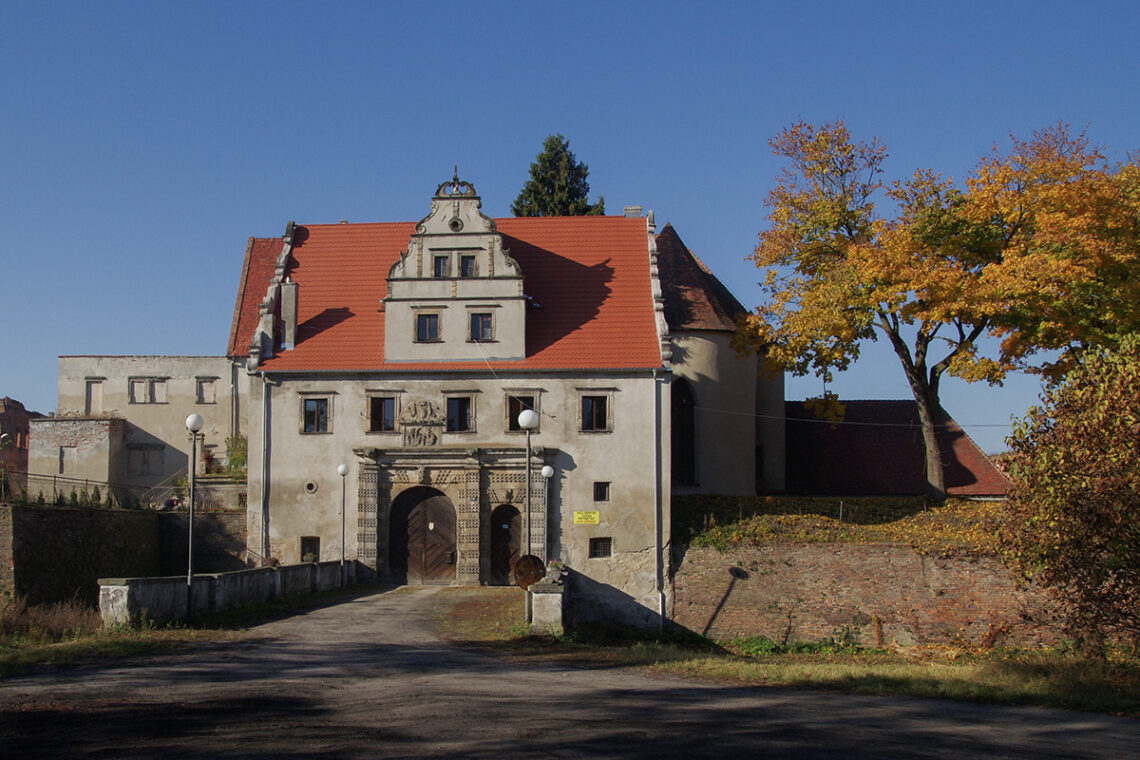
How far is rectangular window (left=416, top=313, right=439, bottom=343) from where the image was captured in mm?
35062

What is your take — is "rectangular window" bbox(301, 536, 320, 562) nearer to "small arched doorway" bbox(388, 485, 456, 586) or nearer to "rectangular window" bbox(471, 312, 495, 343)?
"small arched doorway" bbox(388, 485, 456, 586)

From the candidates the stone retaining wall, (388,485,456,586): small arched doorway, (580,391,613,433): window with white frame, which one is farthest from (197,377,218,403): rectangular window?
(580,391,613,433): window with white frame

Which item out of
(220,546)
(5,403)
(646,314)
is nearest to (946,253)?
(646,314)

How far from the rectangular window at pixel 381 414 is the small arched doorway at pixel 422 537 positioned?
6.78 feet

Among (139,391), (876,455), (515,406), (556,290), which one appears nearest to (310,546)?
(515,406)

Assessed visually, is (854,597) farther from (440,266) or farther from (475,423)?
(440,266)

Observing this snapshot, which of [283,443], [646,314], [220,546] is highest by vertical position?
[646,314]

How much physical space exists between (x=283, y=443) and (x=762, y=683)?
72.9 feet

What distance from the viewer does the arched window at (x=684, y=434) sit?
36406mm

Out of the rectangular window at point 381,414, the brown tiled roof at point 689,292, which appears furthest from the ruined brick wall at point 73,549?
the brown tiled roof at point 689,292

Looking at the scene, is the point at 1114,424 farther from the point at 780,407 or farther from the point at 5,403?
the point at 5,403

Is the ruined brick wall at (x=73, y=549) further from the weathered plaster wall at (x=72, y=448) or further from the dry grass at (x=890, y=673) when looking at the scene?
the weathered plaster wall at (x=72, y=448)

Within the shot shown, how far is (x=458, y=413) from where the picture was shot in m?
34.8

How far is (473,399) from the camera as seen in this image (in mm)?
34562
